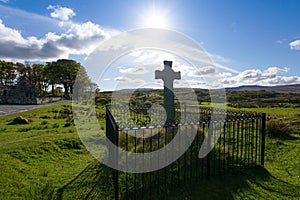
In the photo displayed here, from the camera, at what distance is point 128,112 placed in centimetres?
1102

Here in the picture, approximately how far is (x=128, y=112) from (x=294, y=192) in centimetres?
804

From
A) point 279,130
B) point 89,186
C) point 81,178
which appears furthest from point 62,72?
point 89,186

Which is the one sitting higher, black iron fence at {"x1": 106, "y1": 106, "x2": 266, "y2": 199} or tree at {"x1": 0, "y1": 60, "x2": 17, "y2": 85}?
tree at {"x1": 0, "y1": 60, "x2": 17, "y2": 85}

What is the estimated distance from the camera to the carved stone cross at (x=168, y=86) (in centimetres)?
779

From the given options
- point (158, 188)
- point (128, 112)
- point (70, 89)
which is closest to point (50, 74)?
point (70, 89)

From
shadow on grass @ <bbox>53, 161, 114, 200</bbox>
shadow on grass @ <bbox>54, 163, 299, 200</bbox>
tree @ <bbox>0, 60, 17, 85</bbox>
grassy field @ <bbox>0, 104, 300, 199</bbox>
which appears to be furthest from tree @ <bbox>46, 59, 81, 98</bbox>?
shadow on grass @ <bbox>54, 163, 299, 200</bbox>

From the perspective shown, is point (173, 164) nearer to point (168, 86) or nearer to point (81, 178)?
point (81, 178)

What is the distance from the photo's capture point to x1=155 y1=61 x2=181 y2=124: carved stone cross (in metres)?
7.79

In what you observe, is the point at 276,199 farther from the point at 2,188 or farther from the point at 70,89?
the point at 70,89

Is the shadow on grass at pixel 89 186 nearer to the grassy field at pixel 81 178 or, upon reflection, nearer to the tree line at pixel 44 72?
the grassy field at pixel 81 178

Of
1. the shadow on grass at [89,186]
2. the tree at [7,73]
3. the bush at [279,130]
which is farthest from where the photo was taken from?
the tree at [7,73]

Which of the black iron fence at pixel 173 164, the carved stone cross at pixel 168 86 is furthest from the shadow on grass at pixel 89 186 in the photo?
the carved stone cross at pixel 168 86

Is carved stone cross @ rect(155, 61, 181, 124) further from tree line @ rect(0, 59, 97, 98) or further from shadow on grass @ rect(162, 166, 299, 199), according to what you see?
tree line @ rect(0, 59, 97, 98)

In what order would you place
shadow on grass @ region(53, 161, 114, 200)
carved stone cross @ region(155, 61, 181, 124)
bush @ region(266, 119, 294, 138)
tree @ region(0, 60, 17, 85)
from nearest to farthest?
shadow on grass @ region(53, 161, 114, 200) → carved stone cross @ region(155, 61, 181, 124) → bush @ region(266, 119, 294, 138) → tree @ region(0, 60, 17, 85)
